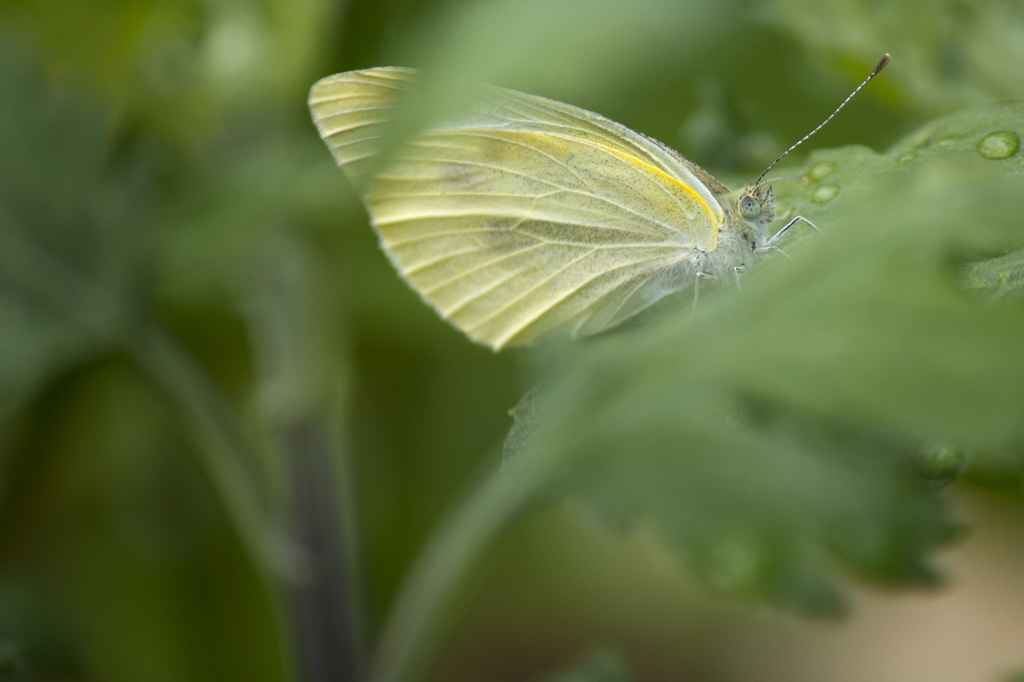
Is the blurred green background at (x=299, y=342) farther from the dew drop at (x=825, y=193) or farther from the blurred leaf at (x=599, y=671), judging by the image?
the dew drop at (x=825, y=193)

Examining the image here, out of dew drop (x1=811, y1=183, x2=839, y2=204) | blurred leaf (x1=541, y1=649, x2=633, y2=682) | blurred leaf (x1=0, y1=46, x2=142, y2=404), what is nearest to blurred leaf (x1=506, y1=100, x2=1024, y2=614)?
dew drop (x1=811, y1=183, x2=839, y2=204)

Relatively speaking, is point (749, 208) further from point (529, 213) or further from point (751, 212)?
point (529, 213)

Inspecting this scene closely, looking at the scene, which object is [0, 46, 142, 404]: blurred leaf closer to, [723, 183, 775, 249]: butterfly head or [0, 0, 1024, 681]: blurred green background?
[0, 0, 1024, 681]: blurred green background

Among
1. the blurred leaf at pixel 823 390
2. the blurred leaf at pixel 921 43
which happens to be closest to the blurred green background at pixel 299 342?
the blurred leaf at pixel 921 43

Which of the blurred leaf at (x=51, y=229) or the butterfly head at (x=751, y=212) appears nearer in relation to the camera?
the butterfly head at (x=751, y=212)

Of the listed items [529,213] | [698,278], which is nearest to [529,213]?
[529,213]

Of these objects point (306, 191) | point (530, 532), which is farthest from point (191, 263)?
point (530, 532)
